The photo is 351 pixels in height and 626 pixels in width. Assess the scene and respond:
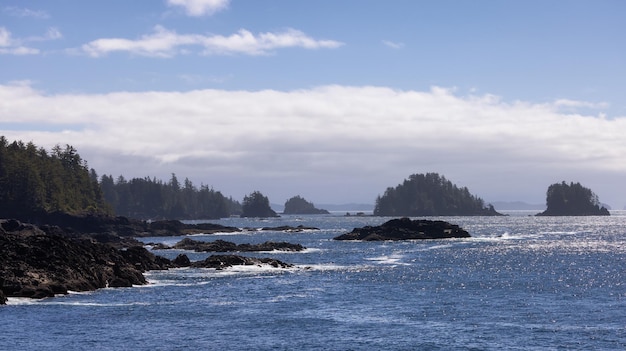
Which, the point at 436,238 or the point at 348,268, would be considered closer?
the point at 348,268

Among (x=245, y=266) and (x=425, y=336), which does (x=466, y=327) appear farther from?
(x=245, y=266)

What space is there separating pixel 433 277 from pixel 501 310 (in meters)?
26.0

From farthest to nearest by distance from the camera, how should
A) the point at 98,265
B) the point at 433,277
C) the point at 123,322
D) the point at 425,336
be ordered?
the point at 433,277 < the point at 98,265 < the point at 123,322 < the point at 425,336

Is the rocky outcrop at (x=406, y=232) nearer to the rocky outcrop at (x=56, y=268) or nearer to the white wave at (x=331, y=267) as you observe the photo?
the white wave at (x=331, y=267)

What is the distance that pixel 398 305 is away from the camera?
Answer: 216 feet

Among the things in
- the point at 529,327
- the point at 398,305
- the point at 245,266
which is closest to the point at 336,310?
the point at 398,305

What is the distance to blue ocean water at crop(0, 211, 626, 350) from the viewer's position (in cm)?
4916

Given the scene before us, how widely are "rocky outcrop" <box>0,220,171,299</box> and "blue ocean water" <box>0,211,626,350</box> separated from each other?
2.32 m

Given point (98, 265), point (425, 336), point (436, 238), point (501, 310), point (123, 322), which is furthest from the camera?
point (436, 238)

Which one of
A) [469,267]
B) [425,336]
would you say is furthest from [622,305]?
[469,267]

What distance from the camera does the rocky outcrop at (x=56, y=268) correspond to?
69.2m

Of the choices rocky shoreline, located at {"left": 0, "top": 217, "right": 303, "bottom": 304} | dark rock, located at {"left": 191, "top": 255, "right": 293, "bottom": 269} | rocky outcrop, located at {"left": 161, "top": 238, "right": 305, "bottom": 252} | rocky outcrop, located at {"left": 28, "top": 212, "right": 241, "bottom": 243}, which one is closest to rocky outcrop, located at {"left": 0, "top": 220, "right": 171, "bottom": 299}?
rocky shoreline, located at {"left": 0, "top": 217, "right": 303, "bottom": 304}

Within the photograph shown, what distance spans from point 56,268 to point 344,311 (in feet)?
105

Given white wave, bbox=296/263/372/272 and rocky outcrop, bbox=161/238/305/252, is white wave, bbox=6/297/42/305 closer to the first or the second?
white wave, bbox=296/263/372/272
